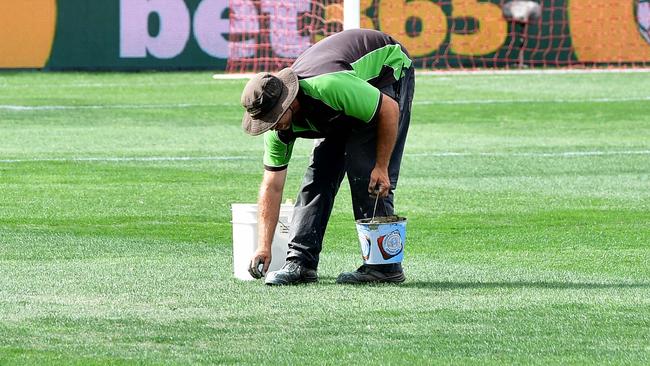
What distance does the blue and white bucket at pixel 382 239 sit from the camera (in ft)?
26.6

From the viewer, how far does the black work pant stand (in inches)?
324

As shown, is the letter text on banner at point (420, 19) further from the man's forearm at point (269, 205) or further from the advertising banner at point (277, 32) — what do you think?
the man's forearm at point (269, 205)

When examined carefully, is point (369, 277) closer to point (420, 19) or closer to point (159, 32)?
point (159, 32)

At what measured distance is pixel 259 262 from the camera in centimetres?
809

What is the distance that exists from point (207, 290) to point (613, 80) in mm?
19579

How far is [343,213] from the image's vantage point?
11359 millimetres

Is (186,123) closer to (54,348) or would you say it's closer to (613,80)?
(613,80)

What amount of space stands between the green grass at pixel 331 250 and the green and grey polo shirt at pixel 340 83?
0.86 m

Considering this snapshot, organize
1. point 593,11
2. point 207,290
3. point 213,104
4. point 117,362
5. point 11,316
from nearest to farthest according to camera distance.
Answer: point 117,362 < point 11,316 < point 207,290 < point 213,104 < point 593,11

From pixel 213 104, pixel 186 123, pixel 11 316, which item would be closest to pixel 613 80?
pixel 213 104

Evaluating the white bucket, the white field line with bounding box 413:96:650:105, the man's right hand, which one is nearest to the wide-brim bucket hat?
the man's right hand

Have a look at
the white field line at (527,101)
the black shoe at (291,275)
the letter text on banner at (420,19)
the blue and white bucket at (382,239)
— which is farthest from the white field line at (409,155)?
the letter text on banner at (420,19)

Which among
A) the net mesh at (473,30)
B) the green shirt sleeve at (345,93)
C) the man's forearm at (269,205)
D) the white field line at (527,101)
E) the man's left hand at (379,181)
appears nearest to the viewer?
the green shirt sleeve at (345,93)

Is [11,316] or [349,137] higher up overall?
[349,137]
